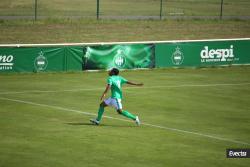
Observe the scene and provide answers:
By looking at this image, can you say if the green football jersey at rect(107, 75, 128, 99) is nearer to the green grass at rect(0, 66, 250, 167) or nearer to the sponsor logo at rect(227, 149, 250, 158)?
the green grass at rect(0, 66, 250, 167)

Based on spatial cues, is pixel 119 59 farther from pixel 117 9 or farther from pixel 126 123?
pixel 117 9

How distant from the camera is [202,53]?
47000 mm

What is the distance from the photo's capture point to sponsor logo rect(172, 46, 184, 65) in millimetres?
46031

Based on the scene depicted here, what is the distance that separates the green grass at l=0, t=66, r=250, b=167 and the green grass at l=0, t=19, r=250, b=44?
43.1 ft

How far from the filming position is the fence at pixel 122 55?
135 ft

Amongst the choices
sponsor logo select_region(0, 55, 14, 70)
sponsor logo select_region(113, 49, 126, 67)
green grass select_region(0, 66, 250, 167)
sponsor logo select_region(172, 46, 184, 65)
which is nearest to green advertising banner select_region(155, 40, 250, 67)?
sponsor logo select_region(172, 46, 184, 65)

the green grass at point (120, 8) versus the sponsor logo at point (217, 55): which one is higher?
the green grass at point (120, 8)

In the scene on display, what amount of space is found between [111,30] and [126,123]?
3061cm

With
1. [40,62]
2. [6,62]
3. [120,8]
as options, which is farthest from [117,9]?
[6,62]

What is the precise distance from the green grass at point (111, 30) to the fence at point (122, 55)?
415 inches

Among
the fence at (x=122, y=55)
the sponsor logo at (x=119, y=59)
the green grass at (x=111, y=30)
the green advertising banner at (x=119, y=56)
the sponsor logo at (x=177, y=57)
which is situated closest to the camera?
the fence at (x=122, y=55)

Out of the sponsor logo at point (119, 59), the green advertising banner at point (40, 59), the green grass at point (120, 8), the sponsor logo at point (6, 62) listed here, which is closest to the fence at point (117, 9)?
the green grass at point (120, 8)

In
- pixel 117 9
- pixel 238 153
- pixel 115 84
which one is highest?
pixel 117 9

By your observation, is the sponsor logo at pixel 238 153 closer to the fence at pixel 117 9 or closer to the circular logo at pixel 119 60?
the circular logo at pixel 119 60
